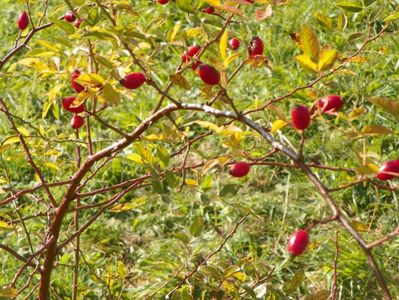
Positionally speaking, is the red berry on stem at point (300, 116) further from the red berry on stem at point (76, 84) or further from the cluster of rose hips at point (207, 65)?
the red berry on stem at point (76, 84)

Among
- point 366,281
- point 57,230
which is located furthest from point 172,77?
point 366,281

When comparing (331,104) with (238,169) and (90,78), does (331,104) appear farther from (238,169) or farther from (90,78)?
(90,78)

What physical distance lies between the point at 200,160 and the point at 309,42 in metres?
1.54

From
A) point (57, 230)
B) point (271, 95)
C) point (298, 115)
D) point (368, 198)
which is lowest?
point (368, 198)

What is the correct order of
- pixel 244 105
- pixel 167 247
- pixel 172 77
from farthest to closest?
pixel 244 105, pixel 167 247, pixel 172 77

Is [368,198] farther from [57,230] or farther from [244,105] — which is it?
[57,230]

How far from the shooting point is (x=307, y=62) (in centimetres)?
97

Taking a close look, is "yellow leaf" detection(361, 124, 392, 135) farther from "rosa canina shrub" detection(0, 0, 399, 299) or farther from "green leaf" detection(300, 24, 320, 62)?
"green leaf" detection(300, 24, 320, 62)

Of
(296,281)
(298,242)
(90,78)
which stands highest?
(90,78)

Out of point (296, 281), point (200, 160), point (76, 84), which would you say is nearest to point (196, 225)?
point (296, 281)

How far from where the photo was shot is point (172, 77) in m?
1.16

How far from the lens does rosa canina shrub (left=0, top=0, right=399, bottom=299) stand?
3.76 feet

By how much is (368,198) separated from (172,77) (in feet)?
5.47

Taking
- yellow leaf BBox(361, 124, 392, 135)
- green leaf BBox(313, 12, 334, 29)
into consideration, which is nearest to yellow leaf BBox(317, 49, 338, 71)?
yellow leaf BBox(361, 124, 392, 135)
